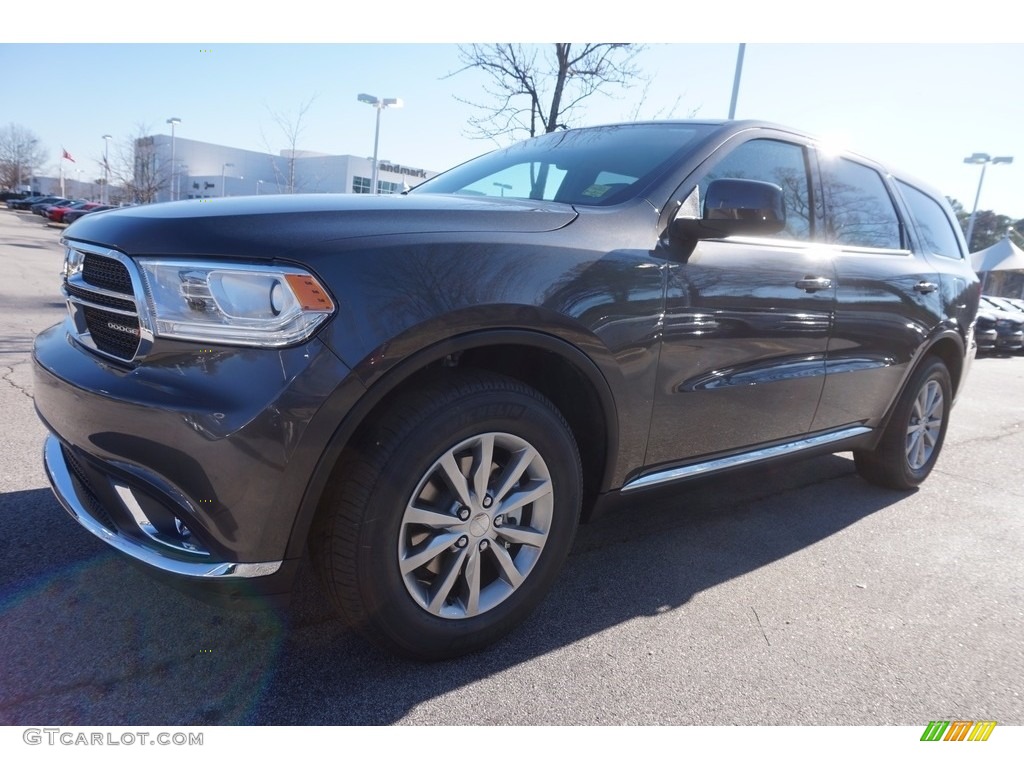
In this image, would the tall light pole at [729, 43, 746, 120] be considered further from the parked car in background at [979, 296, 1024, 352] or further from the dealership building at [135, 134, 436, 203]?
the dealership building at [135, 134, 436, 203]

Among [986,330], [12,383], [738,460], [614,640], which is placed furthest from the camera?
[986,330]

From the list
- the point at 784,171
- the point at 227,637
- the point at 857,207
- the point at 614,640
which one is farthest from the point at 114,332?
the point at 857,207

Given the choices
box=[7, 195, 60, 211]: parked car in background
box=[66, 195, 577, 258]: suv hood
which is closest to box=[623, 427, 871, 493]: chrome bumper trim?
box=[66, 195, 577, 258]: suv hood

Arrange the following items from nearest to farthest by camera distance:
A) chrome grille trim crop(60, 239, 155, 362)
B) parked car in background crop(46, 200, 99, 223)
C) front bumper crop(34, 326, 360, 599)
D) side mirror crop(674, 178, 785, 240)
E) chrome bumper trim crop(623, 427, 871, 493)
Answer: front bumper crop(34, 326, 360, 599) → chrome grille trim crop(60, 239, 155, 362) → side mirror crop(674, 178, 785, 240) → chrome bumper trim crop(623, 427, 871, 493) → parked car in background crop(46, 200, 99, 223)

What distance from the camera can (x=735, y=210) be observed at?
7.92ft

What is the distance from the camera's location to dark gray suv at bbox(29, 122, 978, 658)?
5.57 feet

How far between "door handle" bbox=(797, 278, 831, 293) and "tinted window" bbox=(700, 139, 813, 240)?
0.21 m

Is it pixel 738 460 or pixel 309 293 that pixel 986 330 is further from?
pixel 309 293

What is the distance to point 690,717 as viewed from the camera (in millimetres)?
2000

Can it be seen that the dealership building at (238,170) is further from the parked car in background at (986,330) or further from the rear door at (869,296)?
the rear door at (869,296)

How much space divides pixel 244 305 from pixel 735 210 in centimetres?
166

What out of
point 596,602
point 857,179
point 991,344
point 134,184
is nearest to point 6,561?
point 596,602

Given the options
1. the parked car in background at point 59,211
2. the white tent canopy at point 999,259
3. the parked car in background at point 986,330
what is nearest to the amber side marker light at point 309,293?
the parked car in background at point 986,330

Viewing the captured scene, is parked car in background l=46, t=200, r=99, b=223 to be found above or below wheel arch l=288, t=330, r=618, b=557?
below
